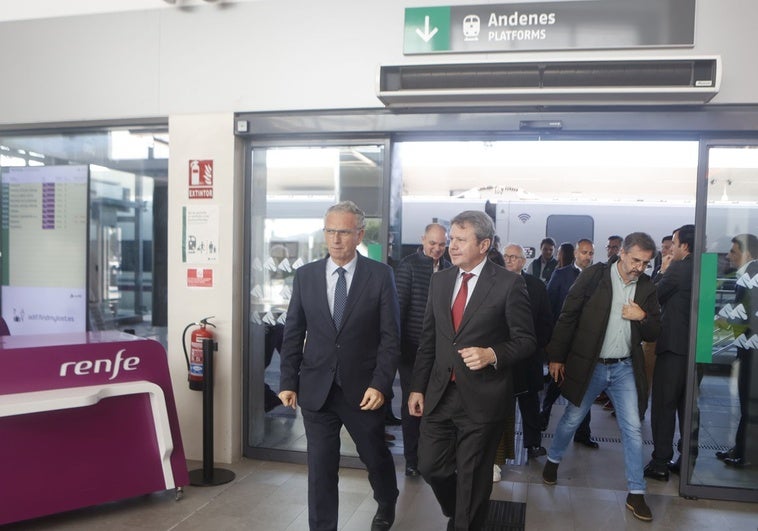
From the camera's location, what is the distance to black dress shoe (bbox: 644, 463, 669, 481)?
4730 millimetres

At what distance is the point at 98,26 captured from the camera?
16.7 feet

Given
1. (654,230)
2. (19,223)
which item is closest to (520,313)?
(19,223)

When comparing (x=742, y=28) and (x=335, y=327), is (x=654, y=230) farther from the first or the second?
(x=335, y=327)

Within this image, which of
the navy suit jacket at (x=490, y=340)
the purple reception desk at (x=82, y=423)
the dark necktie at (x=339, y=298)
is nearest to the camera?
the navy suit jacket at (x=490, y=340)

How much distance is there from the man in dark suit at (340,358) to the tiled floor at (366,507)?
729 millimetres

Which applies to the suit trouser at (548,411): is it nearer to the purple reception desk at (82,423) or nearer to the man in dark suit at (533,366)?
the man in dark suit at (533,366)

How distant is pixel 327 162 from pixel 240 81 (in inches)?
35.5

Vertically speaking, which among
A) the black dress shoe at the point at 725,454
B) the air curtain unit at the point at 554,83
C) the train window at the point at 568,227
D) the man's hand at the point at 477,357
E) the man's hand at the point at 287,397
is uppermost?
the air curtain unit at the point at 554,83

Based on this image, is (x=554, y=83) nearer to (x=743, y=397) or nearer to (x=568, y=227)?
(x=743, y=397)

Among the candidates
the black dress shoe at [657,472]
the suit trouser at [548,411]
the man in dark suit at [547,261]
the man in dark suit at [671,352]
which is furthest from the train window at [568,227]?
the black dress shoe at [657,472]

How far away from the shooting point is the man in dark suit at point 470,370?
124 inches

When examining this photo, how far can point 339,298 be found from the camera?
11.2ft

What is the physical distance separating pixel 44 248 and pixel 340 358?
11.9 feet

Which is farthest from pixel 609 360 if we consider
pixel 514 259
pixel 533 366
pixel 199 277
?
pixel 199 277
